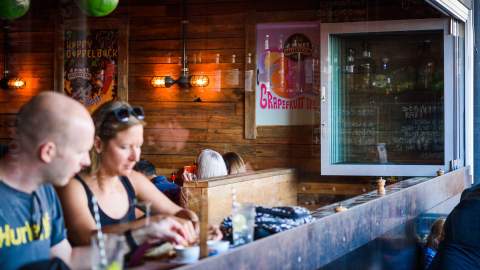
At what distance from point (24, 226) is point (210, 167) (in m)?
3.18

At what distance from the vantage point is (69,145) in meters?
1.89

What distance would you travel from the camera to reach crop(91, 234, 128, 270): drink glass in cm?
186

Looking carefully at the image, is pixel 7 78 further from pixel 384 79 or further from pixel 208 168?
pixel 384 79

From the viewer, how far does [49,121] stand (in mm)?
1866

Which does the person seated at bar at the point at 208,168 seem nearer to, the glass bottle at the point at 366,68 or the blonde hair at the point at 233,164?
the blonde hair at the point at 233,164

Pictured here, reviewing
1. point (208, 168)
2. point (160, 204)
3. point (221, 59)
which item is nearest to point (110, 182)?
point (160, 204)

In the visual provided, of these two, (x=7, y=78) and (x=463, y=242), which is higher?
(x=7, y=78)

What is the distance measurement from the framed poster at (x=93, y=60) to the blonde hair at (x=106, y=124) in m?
0.08

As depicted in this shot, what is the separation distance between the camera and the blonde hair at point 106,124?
223 centimetres

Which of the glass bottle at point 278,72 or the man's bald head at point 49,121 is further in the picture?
the glass bottle at point 278,72

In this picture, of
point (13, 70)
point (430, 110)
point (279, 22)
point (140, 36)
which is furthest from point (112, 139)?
point (279, 22)

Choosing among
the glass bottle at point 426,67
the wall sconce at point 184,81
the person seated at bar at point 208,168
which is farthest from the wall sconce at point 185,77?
the glass bottle at point 426,67

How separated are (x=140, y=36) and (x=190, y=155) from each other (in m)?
1.25

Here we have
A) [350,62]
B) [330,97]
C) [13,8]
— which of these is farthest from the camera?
[330,97]
